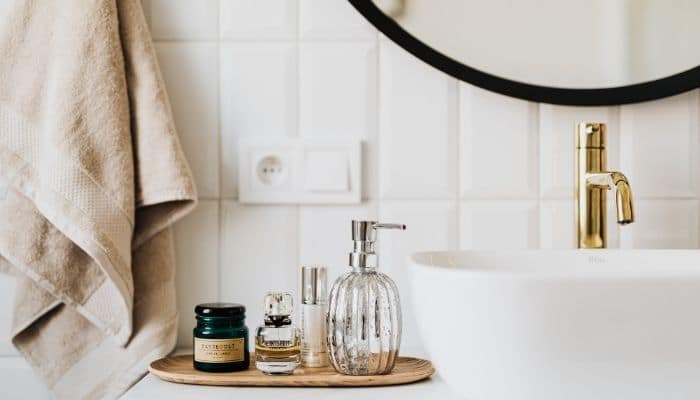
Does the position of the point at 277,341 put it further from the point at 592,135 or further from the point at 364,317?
the point at 592,135

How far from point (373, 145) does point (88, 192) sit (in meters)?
0.38

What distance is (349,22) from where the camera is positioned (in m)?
1.17

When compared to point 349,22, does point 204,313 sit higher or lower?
lower

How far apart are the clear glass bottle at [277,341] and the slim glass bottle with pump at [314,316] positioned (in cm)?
3

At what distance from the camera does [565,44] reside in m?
1.17

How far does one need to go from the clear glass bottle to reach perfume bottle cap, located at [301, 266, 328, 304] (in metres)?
0.04

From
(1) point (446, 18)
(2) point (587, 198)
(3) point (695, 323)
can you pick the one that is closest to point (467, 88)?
(1) point (446, 18)

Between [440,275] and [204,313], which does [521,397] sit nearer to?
[440,275]

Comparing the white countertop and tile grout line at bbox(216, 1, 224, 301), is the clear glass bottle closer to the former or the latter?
the white countertop

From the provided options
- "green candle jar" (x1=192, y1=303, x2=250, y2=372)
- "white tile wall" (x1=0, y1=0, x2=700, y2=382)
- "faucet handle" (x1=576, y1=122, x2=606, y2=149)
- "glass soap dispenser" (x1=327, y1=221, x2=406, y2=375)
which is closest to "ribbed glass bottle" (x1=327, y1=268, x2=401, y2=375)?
"glass soap dispenser" (x1=327, y1=221, x2=406, y2=375)

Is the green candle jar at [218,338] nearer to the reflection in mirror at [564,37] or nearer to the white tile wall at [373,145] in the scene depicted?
the white tile wall at [373,145]

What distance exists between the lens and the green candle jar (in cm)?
95

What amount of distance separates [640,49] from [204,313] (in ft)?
2.26

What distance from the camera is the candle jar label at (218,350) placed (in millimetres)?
953
